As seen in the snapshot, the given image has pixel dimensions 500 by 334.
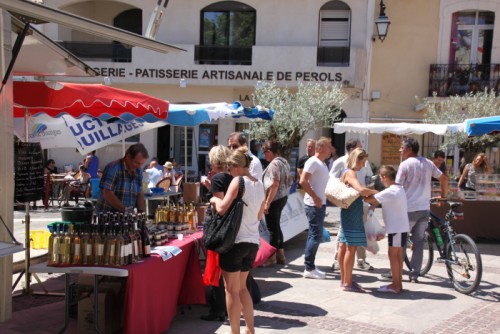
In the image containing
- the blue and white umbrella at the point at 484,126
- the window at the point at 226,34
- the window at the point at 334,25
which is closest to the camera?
the blue and white umbrella at the point at 484,126

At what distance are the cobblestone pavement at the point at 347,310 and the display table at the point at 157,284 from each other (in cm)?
26

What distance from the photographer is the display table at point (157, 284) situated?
4.60 meters

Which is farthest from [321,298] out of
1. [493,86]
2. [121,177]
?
[493,86]

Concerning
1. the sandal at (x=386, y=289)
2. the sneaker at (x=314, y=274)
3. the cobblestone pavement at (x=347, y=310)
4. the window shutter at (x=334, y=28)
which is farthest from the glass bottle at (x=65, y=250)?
the window shutter at (x=334, y=28)

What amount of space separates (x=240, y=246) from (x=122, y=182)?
2.04 meters

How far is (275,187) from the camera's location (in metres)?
7.39

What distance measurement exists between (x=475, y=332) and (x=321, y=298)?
1.71 meters

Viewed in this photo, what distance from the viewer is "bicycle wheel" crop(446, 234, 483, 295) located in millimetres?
6629

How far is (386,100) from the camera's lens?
1961 centimetres

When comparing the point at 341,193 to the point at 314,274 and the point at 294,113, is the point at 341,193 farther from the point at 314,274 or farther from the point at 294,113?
the point at 294,113

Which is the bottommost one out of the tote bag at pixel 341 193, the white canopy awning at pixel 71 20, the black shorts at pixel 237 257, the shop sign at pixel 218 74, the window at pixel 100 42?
the black shorts at pixel 237 257

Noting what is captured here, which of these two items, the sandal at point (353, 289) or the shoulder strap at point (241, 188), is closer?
the shoulder strap at point (241, 188)

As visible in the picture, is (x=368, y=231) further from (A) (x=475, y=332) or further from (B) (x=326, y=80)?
(B) (x=326, y=80)

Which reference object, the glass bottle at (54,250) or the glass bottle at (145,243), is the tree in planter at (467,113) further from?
the glass bottle at (54,250)
